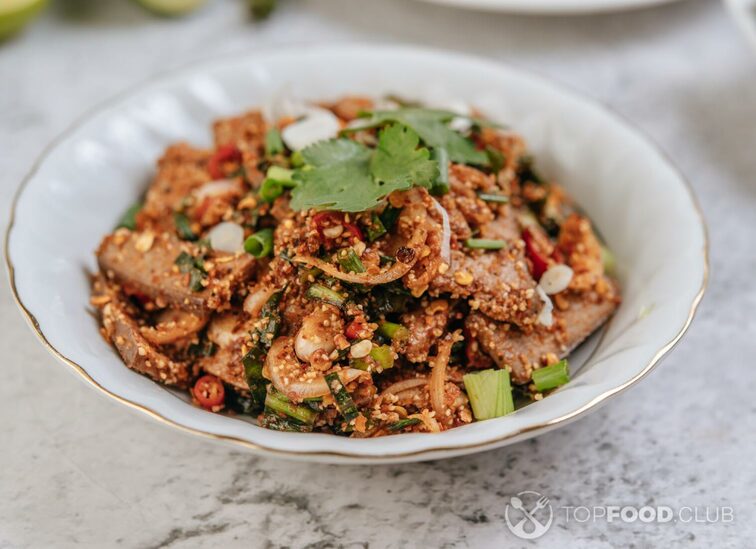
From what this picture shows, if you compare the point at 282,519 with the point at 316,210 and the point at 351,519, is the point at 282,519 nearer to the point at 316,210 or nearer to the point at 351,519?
the point at 351,519

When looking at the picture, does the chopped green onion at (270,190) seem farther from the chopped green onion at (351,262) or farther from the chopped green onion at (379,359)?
the chopped green onion at (379,359)

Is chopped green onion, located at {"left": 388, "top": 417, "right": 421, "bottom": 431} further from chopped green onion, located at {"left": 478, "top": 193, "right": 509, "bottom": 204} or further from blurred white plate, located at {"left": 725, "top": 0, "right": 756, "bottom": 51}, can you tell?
blurred white plate, located at {"left": 725, "top": 0, "right": 756, "bottom": 51}

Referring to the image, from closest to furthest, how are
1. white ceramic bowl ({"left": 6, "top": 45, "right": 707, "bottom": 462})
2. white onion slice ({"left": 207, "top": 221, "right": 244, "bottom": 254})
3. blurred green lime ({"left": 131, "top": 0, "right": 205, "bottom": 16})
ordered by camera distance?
white ceramic bowl ({"left": 6, "top": 45, "right": 707, "bottom": 462}) → white onion slice ({"left": 207, "top": 221, "right": 244, "bottom": 254}) → blurred green lime ({"left": 131, "top": 0, "right": 205, "bottom": 16})

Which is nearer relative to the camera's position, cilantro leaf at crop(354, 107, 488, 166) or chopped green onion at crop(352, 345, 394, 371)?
chopped green onion at crop(352, 345, 394, 371)

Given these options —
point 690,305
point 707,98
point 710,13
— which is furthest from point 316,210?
point 710,13

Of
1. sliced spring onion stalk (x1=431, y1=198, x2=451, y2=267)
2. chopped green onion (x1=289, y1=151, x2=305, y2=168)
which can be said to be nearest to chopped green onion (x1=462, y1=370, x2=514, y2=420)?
sliced spring onion stalk (x1=431, y1=198, x2=451, y2=267)
